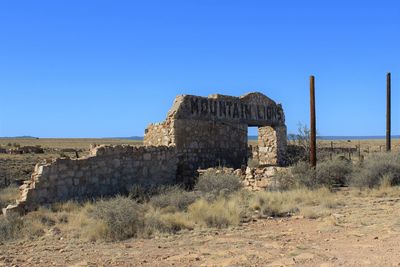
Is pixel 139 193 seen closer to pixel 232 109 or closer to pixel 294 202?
pixel 294 202

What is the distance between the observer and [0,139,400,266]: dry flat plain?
7496 mm

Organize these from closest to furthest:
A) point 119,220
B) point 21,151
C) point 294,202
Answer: point 119,220 → point 294,202 → point 21,151

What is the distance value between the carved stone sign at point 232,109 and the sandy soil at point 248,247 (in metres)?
8.98

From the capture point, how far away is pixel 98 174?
49.9 feet

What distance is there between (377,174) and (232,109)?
7383 mm

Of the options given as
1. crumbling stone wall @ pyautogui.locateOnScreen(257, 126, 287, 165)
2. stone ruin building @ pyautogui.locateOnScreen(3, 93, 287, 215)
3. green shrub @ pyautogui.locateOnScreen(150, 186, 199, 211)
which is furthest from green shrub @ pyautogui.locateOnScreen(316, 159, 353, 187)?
green shrub @ pyautogui.locateOnScreen(150, 186, 199, 211)

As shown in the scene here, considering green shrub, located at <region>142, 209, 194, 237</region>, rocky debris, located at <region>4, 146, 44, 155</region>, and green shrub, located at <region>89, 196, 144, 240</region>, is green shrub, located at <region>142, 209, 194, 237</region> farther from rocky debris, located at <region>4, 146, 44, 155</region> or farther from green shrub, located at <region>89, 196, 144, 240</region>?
rocky debris, located at <region>4, 146, 44, 155</region>

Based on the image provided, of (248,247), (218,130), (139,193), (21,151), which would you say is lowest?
(248,247)

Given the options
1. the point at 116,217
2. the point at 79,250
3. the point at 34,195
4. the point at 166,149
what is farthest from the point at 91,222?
the point at 166,149

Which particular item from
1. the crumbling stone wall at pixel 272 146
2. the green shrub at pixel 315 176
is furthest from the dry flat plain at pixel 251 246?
the crumbling stone wall at pixel 272 146

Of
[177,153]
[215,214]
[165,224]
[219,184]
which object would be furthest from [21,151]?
[165,224]

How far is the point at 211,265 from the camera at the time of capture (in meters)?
7.24

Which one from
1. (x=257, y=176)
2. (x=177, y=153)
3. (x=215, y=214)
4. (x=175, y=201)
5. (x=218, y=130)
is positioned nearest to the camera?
(x=215, y=214)

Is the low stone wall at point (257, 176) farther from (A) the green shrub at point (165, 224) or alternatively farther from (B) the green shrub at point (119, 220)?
(B) the green shrub at point (119, 220)
